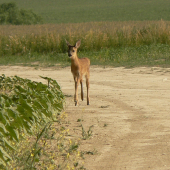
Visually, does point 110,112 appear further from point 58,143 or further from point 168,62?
point 168,62

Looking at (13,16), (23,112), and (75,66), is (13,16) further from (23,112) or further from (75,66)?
(23,112)

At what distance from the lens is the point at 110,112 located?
8289 millimetres

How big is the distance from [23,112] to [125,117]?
278cm

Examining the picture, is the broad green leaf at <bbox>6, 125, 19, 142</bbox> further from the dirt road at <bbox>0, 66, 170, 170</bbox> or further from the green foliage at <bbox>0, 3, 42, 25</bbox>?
the green foliage at <bbox>0, 3, 42, 25</bbox>

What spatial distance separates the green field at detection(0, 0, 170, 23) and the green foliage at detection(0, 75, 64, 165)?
52014 mm

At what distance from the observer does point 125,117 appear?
7.87 m

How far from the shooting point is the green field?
2527 inches

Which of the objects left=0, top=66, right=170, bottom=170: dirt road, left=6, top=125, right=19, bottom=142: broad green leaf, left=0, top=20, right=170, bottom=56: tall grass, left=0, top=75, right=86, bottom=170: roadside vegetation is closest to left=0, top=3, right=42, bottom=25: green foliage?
left=0, top=20, right=170, bottom=56: tall grass

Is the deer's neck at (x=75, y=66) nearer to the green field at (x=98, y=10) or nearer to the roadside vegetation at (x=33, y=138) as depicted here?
the roadside vegetation at (x=33, y=138)

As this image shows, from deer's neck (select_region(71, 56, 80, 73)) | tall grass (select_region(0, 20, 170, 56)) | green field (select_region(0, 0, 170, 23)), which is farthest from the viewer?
green field (select_region(0, 0, 170, 23))

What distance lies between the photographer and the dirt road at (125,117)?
5582 mm

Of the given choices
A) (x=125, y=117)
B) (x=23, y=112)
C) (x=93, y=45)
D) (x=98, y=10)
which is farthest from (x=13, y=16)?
(x=98, y=10)

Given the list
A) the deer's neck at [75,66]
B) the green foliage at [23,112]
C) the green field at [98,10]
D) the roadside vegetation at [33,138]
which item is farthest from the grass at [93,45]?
the green field at [98,10]

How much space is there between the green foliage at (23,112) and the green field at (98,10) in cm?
5201
